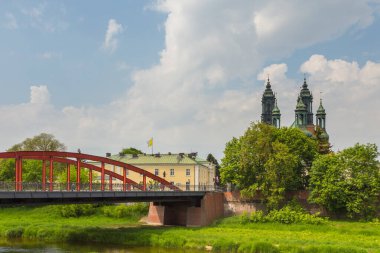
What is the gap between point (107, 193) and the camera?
4219cm

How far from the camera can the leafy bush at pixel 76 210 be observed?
59.5 metres

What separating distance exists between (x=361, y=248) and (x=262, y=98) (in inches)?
3389

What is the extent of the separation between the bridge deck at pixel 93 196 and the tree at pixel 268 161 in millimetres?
5308

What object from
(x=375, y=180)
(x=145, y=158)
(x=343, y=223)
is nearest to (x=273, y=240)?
(x=343, y=223)

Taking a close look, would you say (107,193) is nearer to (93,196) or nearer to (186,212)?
(93,196)

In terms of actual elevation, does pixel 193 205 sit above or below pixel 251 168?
below

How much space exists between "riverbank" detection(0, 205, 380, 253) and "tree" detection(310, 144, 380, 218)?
225 centimetres

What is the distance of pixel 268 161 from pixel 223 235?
42.3ft

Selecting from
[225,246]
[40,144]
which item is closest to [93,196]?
[225,246]

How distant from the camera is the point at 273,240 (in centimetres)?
3984

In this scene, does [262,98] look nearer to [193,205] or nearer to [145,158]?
[145,158]

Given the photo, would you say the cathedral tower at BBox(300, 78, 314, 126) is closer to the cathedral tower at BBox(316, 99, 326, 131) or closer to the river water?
the cathedral tower at BBox(316, 99, 326, 131)

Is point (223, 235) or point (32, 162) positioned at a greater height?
point (32, 162)

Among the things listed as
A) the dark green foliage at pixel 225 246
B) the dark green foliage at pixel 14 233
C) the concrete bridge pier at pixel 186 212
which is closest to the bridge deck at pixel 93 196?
the concrete bridge pier at pixel 186 212
